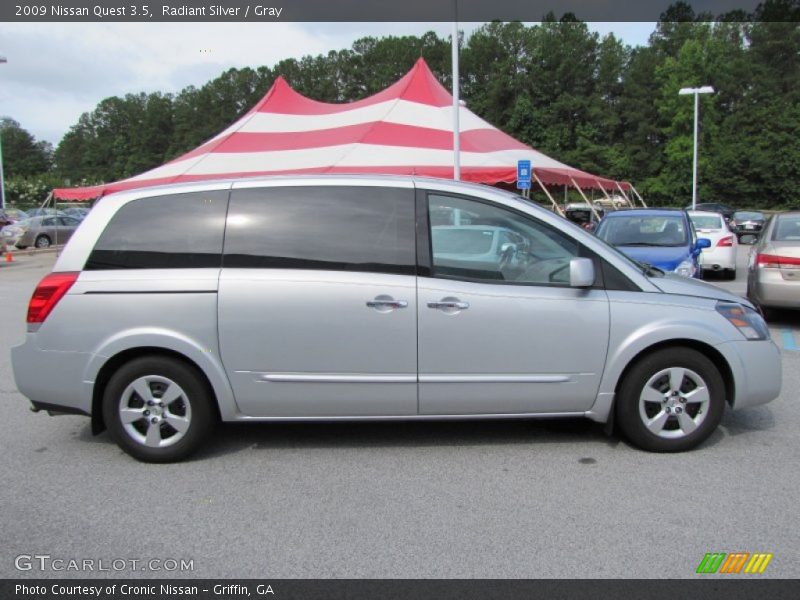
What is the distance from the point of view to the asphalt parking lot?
10.3 ft

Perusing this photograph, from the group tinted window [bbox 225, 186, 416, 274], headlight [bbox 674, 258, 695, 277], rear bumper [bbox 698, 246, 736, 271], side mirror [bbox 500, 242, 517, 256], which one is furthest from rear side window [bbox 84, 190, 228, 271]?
rear bumper [bbox 698, 246, 736, 271]

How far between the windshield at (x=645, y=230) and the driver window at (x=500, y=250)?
260 inches

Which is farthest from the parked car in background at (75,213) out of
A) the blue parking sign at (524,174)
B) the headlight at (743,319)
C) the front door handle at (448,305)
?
the headlight at (743,319)

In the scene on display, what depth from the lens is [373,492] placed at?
389 centimetres

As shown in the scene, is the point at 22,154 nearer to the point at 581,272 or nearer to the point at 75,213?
the point at 75,213

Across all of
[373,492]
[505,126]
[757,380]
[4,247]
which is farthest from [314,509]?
[505,126]

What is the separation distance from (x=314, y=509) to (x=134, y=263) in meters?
1.97

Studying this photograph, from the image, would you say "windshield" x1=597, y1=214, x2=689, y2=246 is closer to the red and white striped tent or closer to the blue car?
the blue car

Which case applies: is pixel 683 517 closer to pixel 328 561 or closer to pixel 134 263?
pixel 328 561

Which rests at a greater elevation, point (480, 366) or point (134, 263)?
point (134, 263)

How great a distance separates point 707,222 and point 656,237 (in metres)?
5.37

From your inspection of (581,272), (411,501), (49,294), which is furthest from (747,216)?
(49,294)

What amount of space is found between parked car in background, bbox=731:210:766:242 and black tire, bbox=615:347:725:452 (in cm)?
2818

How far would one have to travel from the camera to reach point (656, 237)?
35.5ft
